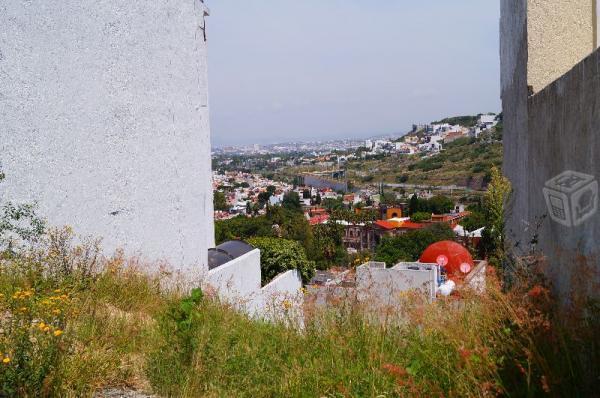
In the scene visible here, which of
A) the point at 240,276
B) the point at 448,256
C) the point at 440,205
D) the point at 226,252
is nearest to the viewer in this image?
the point at 240,276

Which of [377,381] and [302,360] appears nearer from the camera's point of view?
[377,381]

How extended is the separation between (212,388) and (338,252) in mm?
53389

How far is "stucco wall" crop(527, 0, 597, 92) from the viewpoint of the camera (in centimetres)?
575

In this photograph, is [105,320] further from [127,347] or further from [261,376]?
[261,376]

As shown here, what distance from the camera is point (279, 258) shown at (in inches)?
538

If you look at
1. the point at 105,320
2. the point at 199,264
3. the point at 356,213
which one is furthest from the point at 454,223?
the point at 105,320

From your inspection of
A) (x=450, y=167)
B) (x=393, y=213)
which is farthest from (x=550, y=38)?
(x=450, y=167)

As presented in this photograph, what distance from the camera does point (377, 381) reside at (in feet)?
11.4

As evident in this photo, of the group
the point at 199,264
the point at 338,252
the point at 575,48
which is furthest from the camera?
the point at 338,252

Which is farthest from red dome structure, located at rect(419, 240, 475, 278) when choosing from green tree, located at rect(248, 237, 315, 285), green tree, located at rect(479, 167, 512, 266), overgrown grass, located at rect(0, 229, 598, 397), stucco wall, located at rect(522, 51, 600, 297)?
overgrown grass, located at rect(0, 229, 598, 397)

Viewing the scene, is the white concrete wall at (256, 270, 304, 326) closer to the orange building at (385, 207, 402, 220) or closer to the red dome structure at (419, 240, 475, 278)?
the red dome structure at (419, 240, 475, 278)

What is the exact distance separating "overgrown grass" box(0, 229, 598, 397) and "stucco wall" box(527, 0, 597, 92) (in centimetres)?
A: 268

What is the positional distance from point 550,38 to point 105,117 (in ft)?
17.0

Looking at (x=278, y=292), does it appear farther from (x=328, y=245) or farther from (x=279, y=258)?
(x=328, y=245)
